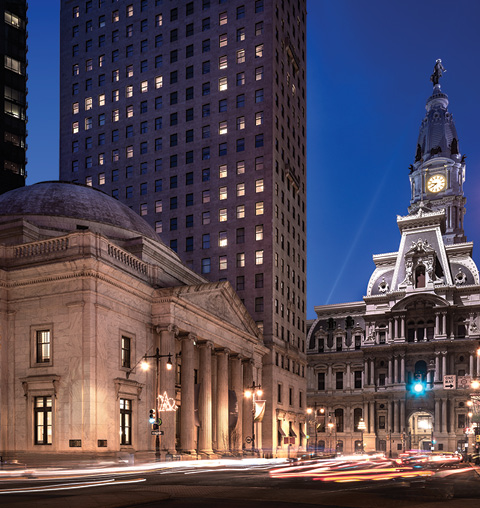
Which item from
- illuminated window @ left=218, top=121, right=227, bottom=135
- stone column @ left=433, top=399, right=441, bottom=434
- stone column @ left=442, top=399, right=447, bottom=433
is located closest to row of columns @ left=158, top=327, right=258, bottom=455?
illuminated window @ left=218, top=121, right=227, bottom=135

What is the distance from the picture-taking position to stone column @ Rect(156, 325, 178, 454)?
48625 mm

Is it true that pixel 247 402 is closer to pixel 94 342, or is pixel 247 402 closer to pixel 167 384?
pixel 167 384

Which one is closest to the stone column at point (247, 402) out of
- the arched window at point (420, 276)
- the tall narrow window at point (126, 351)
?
the tall narrow window at point (126, 351)

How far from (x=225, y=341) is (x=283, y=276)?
25.6 meters

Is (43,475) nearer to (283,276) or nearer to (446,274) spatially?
(283,276)

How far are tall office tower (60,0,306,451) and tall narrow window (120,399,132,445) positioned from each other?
35.1m

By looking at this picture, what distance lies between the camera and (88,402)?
40906 mm

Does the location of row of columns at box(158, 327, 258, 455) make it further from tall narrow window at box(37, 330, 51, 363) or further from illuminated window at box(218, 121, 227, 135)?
illuminated window at box(218, 121, 227, 135)

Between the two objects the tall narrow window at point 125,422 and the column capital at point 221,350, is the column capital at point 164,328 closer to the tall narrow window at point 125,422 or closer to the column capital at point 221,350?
the tall narrow window at point 125,422

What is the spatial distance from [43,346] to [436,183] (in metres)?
138

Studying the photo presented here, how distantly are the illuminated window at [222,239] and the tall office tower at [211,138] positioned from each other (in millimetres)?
146

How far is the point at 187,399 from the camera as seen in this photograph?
172ft

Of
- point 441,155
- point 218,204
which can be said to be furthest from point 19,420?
point 441,155

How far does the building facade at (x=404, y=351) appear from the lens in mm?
115375
